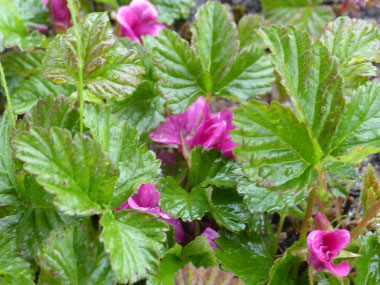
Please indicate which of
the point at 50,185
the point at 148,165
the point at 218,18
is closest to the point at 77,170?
the point at 50,185

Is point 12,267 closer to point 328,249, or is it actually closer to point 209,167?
point 209,167

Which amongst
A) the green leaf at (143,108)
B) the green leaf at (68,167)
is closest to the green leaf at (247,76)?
the green leaf at (143,108)

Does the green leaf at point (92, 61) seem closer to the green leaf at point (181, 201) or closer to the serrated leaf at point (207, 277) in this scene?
the green leaf at point (181, 201)

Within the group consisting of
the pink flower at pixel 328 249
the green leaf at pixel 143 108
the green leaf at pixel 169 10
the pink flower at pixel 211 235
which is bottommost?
the pink flower at pixel 211 235

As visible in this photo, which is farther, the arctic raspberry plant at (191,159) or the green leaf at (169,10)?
the green leaf at (169,10)

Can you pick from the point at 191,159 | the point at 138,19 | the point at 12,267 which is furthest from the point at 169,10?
the point at 12,267

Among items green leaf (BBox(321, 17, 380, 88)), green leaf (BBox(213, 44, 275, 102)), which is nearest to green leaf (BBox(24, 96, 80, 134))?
green leaf (BBox(213, 44, 275, 102))
